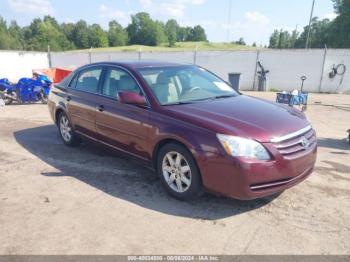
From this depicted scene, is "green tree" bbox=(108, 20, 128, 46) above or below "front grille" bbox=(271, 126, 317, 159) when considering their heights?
above

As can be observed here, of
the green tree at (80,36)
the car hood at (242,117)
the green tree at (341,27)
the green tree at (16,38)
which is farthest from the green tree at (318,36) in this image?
the green tree at (16,38)

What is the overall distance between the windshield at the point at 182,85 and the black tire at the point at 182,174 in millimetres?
663

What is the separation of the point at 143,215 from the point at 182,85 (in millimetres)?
1919

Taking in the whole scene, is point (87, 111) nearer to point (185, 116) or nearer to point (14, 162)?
point (14, 162)

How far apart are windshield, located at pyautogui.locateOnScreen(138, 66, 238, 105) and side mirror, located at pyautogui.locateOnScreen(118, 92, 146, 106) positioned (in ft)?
0.66

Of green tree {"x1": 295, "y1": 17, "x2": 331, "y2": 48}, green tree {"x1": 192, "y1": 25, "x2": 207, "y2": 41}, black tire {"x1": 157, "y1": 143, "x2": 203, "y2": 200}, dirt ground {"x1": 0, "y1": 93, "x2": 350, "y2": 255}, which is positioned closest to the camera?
dirt ground {"x1": 0, "y1": 93, "x2": 350, "y2": 255}

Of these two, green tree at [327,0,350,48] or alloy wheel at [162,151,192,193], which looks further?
green tree at [327,0,350,48]

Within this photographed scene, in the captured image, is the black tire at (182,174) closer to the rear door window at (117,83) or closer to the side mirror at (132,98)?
the side mirror at (132,98)

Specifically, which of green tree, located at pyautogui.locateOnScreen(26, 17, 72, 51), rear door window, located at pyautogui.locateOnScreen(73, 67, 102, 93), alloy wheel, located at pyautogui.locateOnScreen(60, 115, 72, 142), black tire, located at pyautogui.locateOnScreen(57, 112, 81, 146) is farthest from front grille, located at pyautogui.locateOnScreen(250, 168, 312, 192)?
green tree, located at pyautogui.locateOnScreen(26, 17, 72, 51)

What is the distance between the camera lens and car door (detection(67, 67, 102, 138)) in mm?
5284

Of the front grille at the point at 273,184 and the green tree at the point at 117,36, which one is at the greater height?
the green tree at the point at 117,36

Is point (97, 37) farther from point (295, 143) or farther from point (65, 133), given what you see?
point (295, 143)

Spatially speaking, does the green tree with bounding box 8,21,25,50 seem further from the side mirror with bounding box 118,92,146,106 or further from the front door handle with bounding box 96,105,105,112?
the side mirror with bounding box 118,92,146,106

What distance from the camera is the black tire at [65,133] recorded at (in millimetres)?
6086
